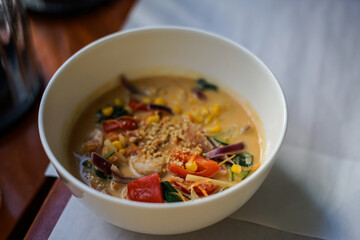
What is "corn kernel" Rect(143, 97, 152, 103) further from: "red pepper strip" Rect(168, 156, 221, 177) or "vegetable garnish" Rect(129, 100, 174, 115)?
"red pepper strip" Rect(168, 156, 221, 177)

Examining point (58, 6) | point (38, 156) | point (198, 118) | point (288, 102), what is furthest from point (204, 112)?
point (58, 6)

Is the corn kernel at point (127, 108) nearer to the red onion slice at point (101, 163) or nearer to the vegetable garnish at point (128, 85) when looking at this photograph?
the vegetable garnish at point (128, 85)

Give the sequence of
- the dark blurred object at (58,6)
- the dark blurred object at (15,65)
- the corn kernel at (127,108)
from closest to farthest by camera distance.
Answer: the dark blurred object at (15,65) → the corn kernel at (127,108) → the dark blurred object at (58,6)

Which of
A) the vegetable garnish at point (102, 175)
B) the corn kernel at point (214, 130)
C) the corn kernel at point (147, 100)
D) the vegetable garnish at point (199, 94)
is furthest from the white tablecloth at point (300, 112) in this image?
the corn kernel at point (147, 100)

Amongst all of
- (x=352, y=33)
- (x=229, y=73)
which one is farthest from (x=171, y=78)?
(x=352, y=33)

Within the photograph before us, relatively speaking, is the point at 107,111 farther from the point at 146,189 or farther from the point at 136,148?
the point at 146,189

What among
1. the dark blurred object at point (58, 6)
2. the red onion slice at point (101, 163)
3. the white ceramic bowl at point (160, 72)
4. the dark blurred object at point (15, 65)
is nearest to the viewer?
the white ceramic bowl at point (160, 72)

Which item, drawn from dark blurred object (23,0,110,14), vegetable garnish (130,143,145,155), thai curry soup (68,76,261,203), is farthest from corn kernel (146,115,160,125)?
dark blurred object (23,0,110,14)
